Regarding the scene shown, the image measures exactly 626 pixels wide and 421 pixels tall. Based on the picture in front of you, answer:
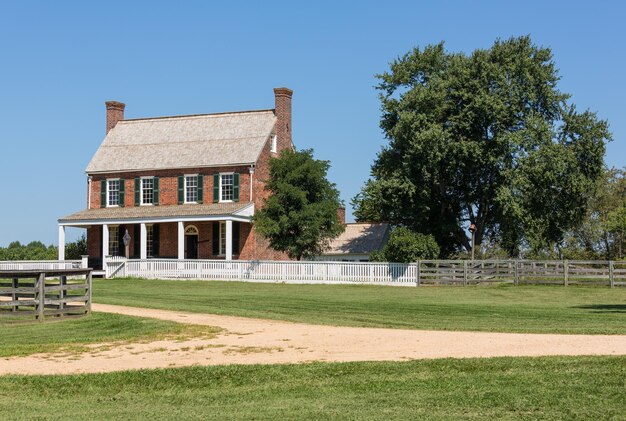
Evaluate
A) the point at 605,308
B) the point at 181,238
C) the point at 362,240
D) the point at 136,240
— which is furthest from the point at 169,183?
the point at 605,308

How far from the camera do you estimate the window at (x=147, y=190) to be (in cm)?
5550

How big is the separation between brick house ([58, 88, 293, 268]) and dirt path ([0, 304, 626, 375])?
31.6 m

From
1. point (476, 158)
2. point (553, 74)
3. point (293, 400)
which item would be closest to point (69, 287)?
point (293, 400)

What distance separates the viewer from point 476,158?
1865 inches

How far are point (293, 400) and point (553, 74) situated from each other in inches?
1611

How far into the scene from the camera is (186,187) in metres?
54.3

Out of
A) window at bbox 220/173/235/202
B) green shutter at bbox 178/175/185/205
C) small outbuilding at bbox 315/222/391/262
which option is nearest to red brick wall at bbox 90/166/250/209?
green shutter at bbox 178/175/185/205

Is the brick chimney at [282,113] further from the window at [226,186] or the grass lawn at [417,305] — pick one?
the grass lawn at [417,305]

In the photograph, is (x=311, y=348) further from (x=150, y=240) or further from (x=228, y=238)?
(x=150, y=240)

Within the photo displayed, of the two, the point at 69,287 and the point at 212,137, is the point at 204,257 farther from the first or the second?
the point at 69,287

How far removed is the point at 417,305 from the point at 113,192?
32.2 m

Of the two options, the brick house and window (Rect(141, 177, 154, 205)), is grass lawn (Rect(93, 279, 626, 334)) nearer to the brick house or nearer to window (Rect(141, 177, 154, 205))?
the brick house

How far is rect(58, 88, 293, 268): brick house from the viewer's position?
52156 millimetres

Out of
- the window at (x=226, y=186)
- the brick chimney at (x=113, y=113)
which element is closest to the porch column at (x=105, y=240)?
the window at (x=226, y=186)
